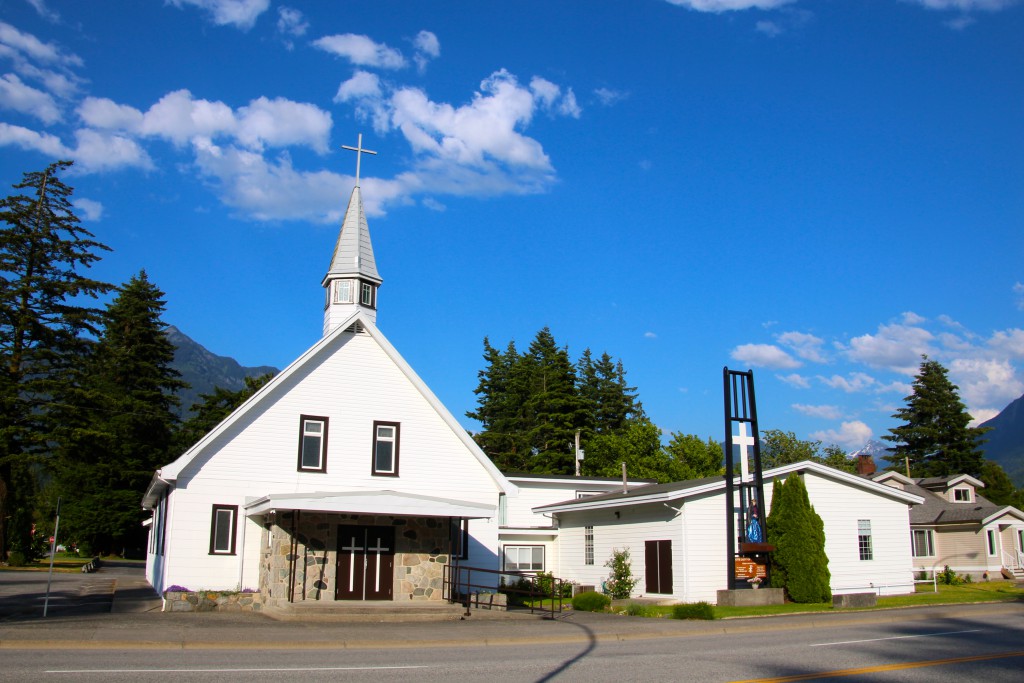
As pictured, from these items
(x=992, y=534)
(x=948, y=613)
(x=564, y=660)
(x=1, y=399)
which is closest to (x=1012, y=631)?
(x=948, y=613)

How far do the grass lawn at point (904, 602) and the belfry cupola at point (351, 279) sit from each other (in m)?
12.4

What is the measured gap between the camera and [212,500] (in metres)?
22.4

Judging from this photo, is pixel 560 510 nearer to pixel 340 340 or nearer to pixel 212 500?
pixel 340 340

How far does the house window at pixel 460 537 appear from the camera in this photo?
2367 centimetres

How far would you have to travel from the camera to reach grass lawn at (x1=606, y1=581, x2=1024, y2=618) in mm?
22594

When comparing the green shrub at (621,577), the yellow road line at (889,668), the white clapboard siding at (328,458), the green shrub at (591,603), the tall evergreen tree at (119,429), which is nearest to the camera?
the yellow road line at (889,668)

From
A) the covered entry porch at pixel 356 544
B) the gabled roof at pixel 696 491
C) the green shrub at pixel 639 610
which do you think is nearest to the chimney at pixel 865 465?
the gabled roof at pixel 696 491

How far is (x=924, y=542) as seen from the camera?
43062 mm

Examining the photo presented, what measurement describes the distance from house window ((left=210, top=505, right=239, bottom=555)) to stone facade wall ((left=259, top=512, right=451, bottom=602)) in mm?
876

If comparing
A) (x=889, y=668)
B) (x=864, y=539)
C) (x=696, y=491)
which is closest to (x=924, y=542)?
(x=864, y=539)

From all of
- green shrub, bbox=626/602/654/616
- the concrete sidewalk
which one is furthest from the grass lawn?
the concrete sidewalk

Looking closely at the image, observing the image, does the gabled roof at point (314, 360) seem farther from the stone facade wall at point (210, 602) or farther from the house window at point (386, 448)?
the stone facade wall at point (210, 602)

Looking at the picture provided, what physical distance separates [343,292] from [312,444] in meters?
5.43

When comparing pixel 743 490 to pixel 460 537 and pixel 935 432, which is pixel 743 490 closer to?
pixel 460 537
